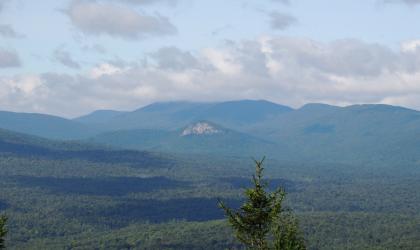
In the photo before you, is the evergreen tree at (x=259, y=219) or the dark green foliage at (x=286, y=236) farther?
the dark green foliage at (x=286, y=236)

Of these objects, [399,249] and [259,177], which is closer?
[259,177]

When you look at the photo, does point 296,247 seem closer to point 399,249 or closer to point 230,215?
point 230,215

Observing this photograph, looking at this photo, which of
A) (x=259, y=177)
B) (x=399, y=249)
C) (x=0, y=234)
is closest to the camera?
(x=259, y=177)

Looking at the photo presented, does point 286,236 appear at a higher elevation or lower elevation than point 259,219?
lower

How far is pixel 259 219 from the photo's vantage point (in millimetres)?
46812

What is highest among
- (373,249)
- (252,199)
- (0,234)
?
(252,199)

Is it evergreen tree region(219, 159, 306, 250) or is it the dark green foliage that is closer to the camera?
evergreen tree region(219, 159, 306, 250)

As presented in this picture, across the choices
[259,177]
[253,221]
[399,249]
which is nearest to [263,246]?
[253,221]

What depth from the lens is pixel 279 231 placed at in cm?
4791

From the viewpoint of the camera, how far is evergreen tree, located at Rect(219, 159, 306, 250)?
4638cm

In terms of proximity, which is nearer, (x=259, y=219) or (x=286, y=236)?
(x=259, y=219)

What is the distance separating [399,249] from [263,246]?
16300 centimetres

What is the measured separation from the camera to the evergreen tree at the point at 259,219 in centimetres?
4638

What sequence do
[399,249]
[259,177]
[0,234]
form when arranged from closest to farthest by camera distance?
[259,177]
[0,234]
[399,249]
